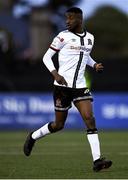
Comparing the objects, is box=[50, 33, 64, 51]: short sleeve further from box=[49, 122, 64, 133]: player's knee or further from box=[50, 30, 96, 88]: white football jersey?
box=[49, 122, 64, 133]: player's knee

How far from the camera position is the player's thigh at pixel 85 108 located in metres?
13.4

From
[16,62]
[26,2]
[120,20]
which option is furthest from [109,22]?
[16,62]

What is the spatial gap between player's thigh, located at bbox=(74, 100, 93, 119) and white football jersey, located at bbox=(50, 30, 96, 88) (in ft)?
0.84

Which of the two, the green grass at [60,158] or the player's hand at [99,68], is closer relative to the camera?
the green grass at [60,158]

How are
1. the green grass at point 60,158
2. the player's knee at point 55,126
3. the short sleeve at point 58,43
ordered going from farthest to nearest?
the player's knee at point 55,126, the short sleeve at point 58,43, the green grass at point 60,158

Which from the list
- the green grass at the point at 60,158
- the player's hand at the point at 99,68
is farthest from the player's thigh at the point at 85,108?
the green grass at the point at 60,158

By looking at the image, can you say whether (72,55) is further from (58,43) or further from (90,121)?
(90,121)

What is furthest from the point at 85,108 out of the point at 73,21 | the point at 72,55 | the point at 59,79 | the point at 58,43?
the point at 73,21

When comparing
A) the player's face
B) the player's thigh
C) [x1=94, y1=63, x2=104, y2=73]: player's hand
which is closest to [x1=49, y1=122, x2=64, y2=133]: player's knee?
the player's thigh

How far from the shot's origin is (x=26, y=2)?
167ft

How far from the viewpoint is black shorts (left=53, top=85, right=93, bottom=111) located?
44.6ft

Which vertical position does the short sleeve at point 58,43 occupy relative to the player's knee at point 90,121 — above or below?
above

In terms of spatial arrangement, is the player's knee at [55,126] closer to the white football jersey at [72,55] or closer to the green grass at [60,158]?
the green grass at [60,158]

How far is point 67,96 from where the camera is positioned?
13719mm
